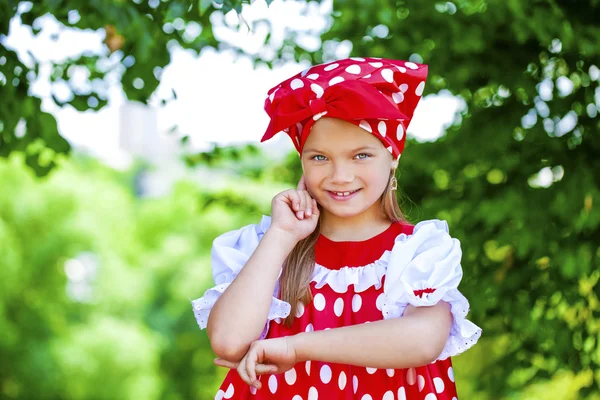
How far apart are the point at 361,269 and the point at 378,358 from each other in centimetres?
30

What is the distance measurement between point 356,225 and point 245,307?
A: 0.44m

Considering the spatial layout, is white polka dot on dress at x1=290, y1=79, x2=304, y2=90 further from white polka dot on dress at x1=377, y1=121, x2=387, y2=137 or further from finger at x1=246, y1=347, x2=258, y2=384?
finger at x1=246, y1=347, x2=258, y2=384

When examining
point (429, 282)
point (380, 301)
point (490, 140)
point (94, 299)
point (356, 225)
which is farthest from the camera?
point (94, 299)

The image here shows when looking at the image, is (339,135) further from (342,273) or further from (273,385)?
(273,385)

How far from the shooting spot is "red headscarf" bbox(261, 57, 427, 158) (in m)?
1.99

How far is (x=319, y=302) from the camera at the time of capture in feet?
6.95

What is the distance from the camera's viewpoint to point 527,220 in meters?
3.80

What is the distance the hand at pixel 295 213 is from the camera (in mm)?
2051

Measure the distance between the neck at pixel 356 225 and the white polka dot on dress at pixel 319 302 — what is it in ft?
0.54

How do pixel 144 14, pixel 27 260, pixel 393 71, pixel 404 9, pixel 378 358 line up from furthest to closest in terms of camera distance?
1. pixel 27 260
2. pixel 404 9
3. pixel 144 14
4. pixel 393 71
5. pixel 378 358

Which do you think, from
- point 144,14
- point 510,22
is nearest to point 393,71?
point 144,14

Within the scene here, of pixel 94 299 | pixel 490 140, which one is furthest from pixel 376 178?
pixel 94 299

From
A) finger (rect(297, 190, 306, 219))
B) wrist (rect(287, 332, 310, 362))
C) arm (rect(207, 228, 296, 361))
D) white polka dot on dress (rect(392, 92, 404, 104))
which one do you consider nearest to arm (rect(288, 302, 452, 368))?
wrist (rect(287, 332, 310, 362))

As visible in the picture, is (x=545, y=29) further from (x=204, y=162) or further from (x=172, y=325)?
(x=172, y=325)
